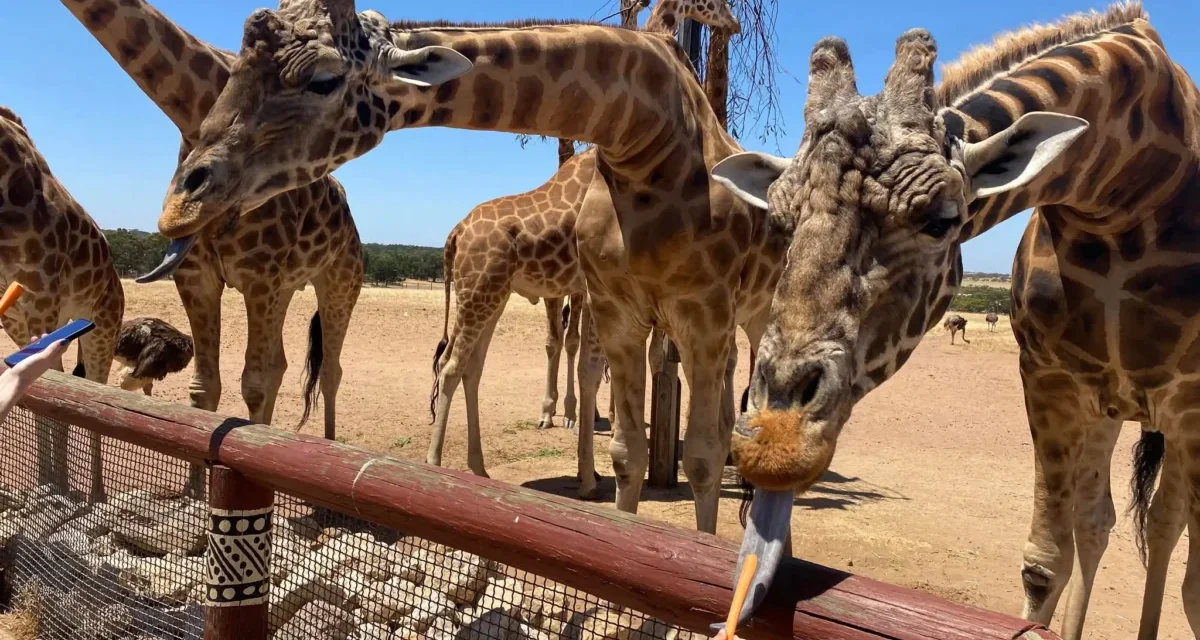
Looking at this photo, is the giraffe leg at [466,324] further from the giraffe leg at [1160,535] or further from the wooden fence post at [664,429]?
the giraffe leg at [1160,535]

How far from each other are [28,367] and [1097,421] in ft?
11.6

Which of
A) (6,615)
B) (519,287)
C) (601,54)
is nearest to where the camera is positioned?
(601,54)

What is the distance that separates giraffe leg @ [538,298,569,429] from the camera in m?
9.20

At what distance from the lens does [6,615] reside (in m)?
4.08

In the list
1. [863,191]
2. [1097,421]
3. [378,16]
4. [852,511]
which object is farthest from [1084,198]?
[852,511]

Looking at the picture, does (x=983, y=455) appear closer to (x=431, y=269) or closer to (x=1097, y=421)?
(x=1097, y=421)

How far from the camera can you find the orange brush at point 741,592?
147cm

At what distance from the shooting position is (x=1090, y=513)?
11.5 feet

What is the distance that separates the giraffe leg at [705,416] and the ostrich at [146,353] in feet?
20.8

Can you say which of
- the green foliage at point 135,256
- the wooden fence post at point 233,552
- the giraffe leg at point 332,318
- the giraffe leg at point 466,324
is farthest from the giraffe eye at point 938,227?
the green foliage at point 135,256

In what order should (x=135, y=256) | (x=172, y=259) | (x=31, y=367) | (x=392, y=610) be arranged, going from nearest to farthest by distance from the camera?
(x=31, y=367)
(x=172, y=259)
(x=392, y=610)
(x=135, y=256)

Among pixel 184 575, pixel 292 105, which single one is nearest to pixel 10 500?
pixel 184 575

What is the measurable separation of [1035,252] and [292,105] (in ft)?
8.89

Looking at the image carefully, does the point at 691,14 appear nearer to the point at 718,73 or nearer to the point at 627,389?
the point at 718,73
